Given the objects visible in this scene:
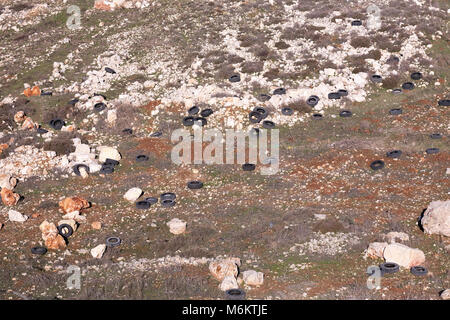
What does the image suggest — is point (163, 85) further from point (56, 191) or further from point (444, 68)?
point (444, 68)

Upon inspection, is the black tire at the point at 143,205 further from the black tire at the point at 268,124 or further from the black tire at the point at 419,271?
the black tire at the point at 419,271

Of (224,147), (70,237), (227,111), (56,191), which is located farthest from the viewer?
(227,111)

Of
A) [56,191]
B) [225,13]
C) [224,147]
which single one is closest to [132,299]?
[56,191]

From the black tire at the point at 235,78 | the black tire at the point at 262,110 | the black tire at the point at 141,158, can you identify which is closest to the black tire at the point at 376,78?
the black tire at the point at 262,110

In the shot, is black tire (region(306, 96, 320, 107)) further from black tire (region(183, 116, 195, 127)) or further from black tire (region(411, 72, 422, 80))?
black tire (region(183, 116, 195, 127))

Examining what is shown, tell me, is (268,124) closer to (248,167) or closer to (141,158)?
(248,167)

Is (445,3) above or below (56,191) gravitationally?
above

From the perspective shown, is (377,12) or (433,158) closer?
(433,158)

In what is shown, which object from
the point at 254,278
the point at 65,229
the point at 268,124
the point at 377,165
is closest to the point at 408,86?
the point at 377,165
